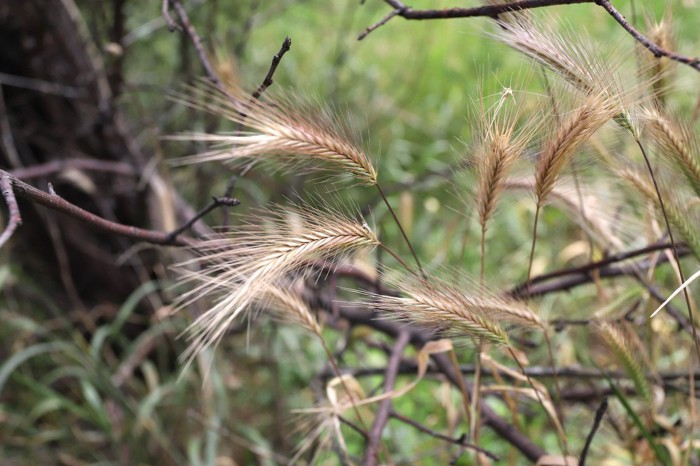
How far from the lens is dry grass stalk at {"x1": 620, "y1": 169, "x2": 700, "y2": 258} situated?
3.19ft

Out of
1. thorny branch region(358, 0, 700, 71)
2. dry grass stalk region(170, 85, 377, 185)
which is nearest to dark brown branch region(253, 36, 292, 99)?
dry grass stalk region(170, 85, 377, 185)

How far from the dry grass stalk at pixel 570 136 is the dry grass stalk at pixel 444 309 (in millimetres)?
160

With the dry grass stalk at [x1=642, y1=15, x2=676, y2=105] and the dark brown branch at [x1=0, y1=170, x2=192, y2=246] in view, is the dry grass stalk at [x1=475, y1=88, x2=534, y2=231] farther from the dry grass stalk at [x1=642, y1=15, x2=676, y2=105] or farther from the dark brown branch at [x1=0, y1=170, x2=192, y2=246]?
the dark brown branch at [x1=0, y1=170, x2=192, y2=246]

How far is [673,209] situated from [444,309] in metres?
0.42

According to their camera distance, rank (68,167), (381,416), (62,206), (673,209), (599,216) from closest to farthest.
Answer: (62,206)
(673,209)
(381,416)
(599,216)
(68,167)

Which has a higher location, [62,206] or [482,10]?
[482,10]

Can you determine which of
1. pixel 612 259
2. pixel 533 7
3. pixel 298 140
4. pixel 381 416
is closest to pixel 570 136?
pixel 533 7

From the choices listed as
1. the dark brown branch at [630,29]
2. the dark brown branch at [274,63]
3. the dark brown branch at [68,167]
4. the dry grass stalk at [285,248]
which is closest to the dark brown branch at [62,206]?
the dry grass stalk at [285,248]

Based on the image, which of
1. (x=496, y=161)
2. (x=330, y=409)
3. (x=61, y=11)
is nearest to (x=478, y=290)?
(x=496, y=161)

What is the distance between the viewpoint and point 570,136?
80cm

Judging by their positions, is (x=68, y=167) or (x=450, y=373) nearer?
(x=450, y=373)

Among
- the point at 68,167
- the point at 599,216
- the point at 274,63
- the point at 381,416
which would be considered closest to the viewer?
the point at 274,63

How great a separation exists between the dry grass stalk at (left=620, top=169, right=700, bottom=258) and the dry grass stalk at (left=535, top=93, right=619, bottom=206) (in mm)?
219

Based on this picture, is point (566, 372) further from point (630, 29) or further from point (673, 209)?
point (630, 29)
